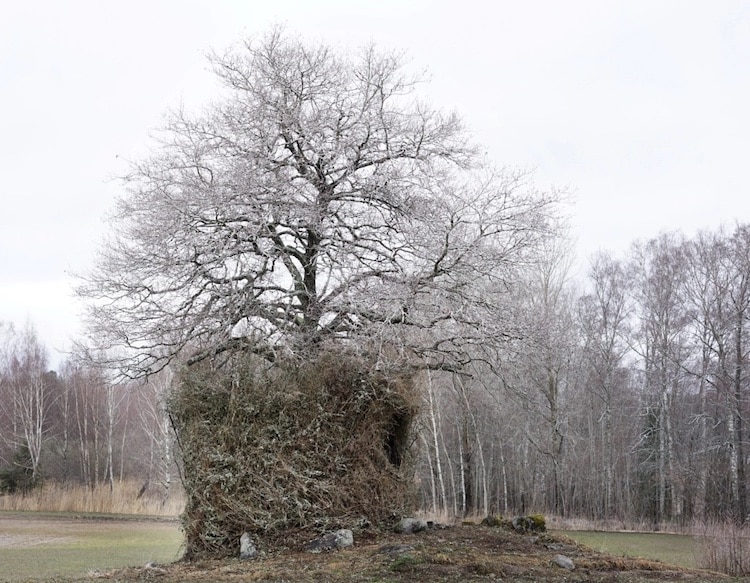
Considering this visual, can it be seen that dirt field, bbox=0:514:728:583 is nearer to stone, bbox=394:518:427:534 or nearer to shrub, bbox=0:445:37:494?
stone, bbox=394:518:427:534

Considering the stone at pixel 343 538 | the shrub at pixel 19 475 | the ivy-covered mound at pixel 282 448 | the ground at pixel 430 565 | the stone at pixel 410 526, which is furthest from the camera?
the shrub at pixel 19 475

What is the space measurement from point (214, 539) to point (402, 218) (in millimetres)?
6104

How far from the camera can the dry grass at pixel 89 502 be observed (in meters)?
32.2

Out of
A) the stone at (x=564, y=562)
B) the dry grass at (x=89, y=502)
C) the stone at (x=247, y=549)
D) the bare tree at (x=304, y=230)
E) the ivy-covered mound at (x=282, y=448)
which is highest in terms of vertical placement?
the bare tree at (x=304, y=230)

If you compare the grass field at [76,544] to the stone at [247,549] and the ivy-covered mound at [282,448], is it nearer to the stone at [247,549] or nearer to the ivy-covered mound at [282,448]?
the ivy-covered mound at [282,448]

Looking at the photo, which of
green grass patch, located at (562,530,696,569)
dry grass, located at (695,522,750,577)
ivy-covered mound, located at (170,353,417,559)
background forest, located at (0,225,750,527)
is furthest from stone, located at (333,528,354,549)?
background forest, located at (0,225,750,527)

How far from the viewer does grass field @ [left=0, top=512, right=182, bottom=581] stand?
14609 mm

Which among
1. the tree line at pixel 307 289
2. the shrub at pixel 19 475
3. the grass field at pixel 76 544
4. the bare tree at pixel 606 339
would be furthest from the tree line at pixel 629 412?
the shrub at pixel 19 475

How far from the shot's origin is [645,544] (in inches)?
853

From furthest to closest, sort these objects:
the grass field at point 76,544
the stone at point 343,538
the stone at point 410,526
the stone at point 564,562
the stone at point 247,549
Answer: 1. the grass field at point 76,544
2. the stone at point 410,526
3. the stone at point 343,538
4. the stone at point 247,549
5. the stone at point 564,562

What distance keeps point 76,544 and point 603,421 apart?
81.2ft

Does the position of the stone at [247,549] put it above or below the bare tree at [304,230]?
below

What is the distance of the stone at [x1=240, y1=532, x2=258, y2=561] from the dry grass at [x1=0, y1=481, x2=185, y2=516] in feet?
74.2

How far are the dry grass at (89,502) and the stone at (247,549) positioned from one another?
22.6 meters
